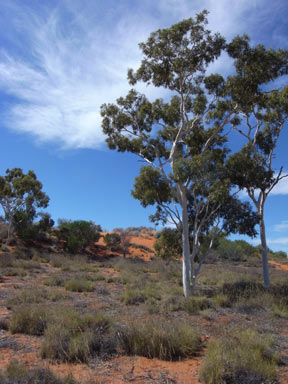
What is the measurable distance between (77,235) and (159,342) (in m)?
30.3

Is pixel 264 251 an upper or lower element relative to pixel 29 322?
upper

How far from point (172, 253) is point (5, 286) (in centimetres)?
866

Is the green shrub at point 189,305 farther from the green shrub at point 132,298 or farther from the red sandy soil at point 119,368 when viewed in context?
the red sandy soil at point 119,368

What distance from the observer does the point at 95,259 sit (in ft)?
104

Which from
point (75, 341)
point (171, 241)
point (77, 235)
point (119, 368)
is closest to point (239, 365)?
point (119, 368)

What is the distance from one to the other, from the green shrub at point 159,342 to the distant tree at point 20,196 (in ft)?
95.7

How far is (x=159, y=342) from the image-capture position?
250 inches

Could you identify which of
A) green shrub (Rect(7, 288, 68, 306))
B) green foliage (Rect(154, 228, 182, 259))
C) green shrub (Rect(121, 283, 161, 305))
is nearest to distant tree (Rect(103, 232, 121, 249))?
green foliage (Rect(154, 228, 182, 259))

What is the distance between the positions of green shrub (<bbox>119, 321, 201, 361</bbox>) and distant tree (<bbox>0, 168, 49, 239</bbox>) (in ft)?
95.7

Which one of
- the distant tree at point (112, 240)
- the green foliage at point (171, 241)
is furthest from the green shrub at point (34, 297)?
the distant tree at point (112, 240)

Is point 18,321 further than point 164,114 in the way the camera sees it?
No

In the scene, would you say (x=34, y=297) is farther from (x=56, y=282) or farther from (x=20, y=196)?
(x=20, y=196)

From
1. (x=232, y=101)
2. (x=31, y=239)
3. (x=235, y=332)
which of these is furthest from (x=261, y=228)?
(x=31, y=239)

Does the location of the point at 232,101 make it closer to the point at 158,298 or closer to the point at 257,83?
the point at 257,83
